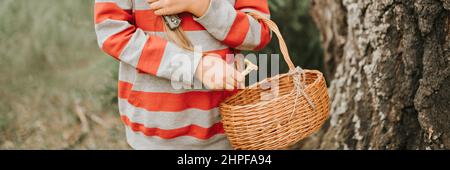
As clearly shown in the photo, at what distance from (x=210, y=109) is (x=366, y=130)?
95 centimetres

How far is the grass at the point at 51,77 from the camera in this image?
12.3ft

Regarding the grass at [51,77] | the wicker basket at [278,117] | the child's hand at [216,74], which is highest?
the child's hand at [216,74]

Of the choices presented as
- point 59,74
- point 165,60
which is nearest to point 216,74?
point 165,60

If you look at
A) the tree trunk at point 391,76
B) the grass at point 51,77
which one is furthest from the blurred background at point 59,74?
the tree trunk at point 391,76

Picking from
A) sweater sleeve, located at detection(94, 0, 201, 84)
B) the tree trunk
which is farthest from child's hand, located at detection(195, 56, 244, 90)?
the tree trunk

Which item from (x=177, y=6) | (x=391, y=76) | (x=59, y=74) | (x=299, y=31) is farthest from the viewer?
(x=59, y=74)

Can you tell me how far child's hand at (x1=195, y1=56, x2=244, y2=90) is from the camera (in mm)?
1856

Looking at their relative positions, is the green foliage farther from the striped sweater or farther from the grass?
the striped sweater

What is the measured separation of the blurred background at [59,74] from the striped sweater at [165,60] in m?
1.60

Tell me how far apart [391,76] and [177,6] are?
1.03 m

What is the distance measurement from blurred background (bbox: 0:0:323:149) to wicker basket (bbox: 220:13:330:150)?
165 cm

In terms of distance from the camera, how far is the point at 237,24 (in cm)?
192

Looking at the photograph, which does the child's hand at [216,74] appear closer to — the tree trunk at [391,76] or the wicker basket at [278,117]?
the wicker basket at [278,117]

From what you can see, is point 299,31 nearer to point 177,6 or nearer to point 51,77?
point 51,77
